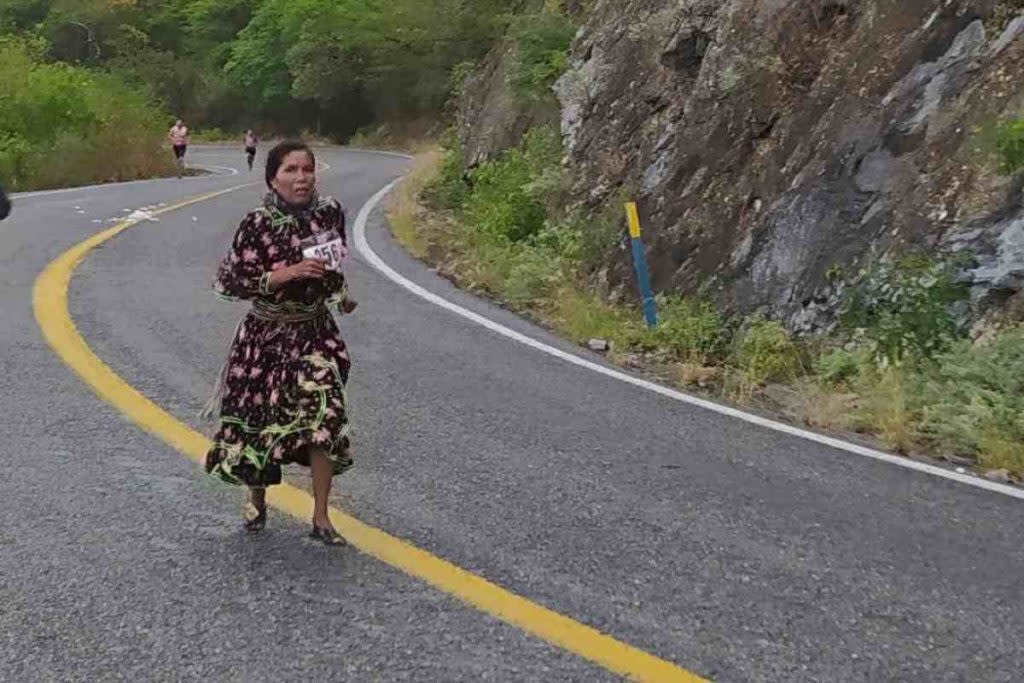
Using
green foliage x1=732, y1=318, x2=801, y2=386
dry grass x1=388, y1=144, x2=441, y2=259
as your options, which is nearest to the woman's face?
green foliage x1=732, y1=318, x2=801, y2=386

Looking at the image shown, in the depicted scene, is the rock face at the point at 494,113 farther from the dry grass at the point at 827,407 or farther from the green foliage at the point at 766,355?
the dry grass at the point at 827,407

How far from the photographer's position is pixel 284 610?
4047 mm

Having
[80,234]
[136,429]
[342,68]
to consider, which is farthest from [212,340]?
[342,68]

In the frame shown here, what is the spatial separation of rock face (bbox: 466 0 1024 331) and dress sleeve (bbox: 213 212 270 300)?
503cm

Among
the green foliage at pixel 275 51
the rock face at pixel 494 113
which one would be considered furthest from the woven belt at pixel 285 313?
the green foliage at pixel 275 51

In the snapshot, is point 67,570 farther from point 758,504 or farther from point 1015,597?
point 1015,597

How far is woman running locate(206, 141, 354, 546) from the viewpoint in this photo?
4531 mm

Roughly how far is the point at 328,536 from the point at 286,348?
74 cm

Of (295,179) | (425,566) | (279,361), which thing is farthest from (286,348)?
(425,566)

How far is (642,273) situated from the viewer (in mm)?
9742

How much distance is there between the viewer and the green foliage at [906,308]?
306 inches

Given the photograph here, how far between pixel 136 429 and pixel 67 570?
1889 mm

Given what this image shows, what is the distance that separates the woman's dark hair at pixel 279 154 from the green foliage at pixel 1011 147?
214 inches

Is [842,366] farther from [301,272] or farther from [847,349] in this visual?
[301,272]
